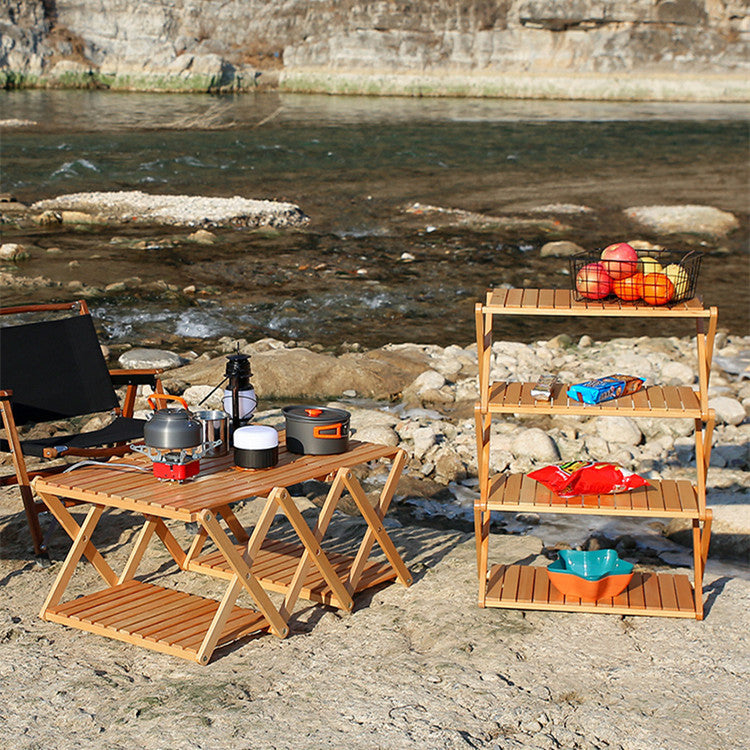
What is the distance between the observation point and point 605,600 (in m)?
4.35

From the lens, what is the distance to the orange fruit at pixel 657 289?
4234mm

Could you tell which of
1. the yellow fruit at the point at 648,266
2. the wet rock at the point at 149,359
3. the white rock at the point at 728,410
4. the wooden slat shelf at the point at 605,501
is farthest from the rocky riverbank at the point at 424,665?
the wet rock at the point at 149,359

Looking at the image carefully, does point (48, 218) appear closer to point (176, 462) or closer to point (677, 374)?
point (677, 374)

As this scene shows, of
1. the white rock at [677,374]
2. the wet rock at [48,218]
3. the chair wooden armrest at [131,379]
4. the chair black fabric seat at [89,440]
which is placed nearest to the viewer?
the chair black fabric seat at [89,440]

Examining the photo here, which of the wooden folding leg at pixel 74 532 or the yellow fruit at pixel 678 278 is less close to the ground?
the yellow fruit at pixel 678 278

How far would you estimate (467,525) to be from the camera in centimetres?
587

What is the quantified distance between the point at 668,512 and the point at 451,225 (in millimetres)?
13320

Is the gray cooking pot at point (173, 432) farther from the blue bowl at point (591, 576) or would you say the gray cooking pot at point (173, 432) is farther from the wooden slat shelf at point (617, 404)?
the blue bowl at point (591, 576)

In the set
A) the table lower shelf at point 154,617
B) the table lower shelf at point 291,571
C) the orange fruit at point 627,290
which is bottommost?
the table lower shelf at point 291,571

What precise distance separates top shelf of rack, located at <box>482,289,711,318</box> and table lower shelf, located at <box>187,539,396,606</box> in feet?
4.16

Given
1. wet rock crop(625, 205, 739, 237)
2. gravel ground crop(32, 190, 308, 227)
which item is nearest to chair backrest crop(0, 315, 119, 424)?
gravel ground crop(32, 190, 308, 227)

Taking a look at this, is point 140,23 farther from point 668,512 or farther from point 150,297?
point 668,512

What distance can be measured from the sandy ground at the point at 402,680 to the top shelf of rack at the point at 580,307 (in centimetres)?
123

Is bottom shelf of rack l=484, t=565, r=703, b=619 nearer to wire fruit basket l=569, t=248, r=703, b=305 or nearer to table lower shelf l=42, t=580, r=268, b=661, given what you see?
table lower shelf l=42, t=580, r=268, b=661
